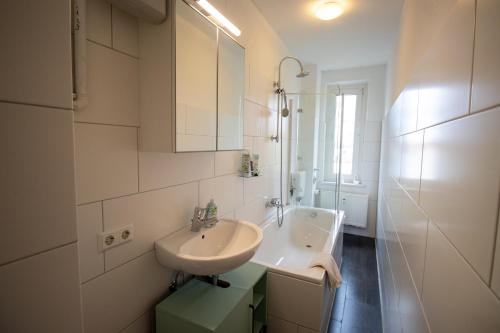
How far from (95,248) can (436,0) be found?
5.43ft

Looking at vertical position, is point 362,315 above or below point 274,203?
below

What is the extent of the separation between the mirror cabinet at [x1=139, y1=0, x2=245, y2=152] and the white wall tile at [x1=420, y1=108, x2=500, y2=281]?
1.01m

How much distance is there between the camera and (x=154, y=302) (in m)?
1.25

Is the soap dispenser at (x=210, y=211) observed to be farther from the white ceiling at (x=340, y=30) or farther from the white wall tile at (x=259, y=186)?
the white ceiling at (x=340, y=30)

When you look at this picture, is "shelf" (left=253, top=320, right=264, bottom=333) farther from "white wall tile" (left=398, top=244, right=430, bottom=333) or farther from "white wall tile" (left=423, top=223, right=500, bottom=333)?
"white wall tile" (left=423, top=223, right=500, bottom=333)

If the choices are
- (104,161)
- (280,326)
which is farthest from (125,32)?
(280,326)

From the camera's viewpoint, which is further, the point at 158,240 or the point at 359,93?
the point at 359,93

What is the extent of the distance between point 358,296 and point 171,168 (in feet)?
7.55

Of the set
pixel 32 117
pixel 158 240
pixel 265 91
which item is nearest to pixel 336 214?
pixel 265 91

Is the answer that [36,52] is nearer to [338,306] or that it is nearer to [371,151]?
[338,306]

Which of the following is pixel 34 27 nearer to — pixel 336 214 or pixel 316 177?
pixel 336 214

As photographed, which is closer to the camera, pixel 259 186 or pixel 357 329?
pixel 357 329

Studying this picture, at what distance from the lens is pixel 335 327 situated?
2002 millimetres

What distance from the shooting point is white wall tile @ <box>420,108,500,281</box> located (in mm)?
425
